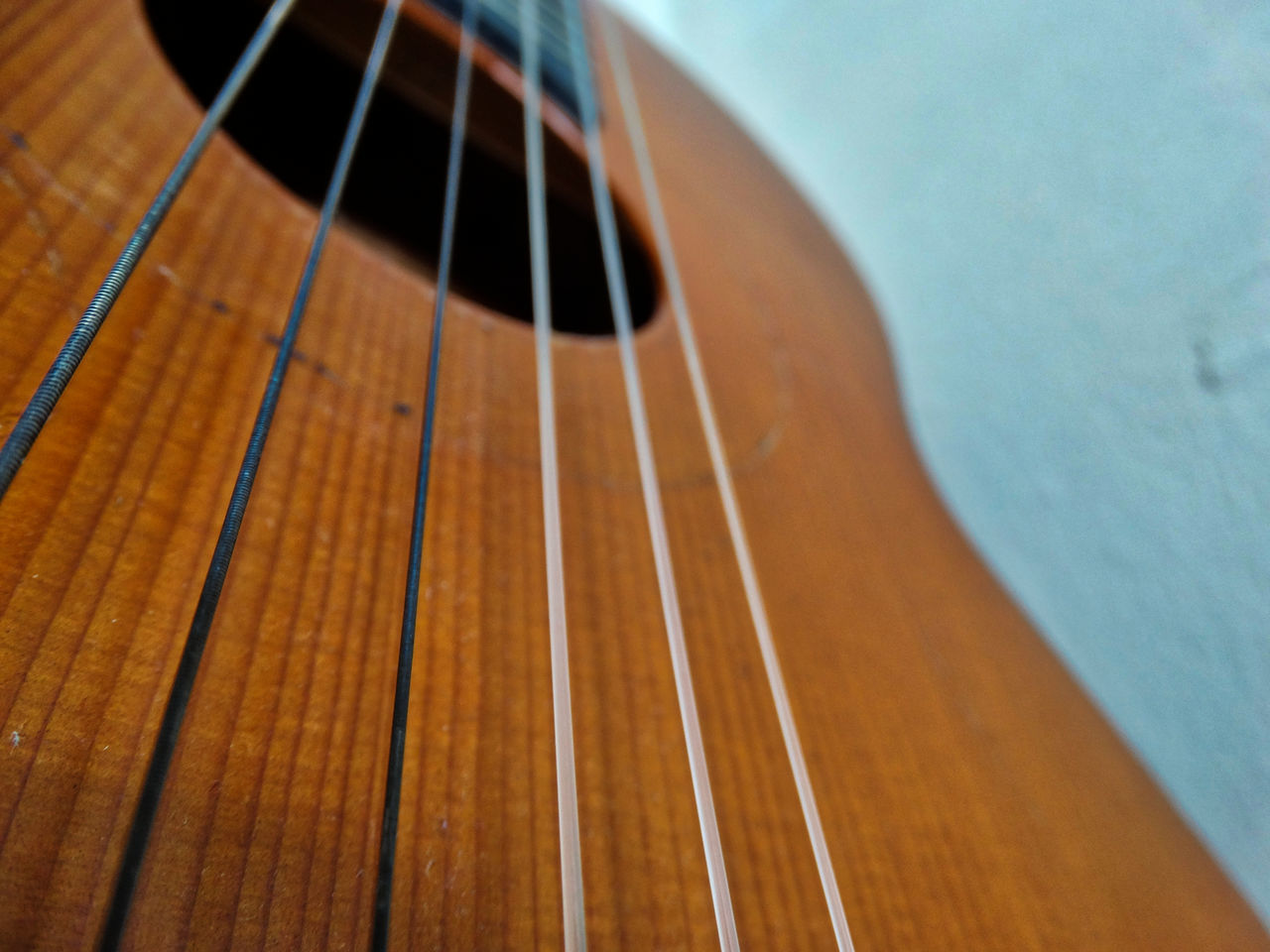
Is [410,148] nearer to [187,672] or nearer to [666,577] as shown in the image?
[666,577]

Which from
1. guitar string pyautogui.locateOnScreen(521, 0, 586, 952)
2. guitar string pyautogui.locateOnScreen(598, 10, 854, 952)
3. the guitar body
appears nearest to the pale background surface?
the guitar body

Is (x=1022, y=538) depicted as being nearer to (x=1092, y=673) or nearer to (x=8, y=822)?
(x=1092, y=673)

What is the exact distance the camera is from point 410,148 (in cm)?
63

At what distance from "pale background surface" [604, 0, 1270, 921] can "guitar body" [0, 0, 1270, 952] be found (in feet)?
0.25

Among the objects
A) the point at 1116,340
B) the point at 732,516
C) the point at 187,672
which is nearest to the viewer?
the point at 187,672

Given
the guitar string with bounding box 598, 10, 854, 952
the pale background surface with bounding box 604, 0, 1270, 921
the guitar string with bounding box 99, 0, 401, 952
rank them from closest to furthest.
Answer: the guitar string with bounding box 99, 0, 401, 952
the guitar string with bounding box 598, 10, 854, 952
the pale background surface with bounding box 604, 0, 1270, 921

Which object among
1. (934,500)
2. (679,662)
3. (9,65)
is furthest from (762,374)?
(9,65)

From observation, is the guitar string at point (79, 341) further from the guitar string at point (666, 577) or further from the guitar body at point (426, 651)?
the guitar string at point (666, 577)

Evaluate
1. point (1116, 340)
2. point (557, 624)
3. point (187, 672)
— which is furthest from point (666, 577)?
point (1116, 340)

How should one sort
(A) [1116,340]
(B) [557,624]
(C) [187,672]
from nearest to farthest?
(C) [187,672] < (B) [557,624] < (A) [1116,340]

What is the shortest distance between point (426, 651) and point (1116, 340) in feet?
Result: 1.77

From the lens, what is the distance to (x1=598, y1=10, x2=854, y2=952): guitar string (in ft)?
0.89

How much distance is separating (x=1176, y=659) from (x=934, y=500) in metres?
0.18

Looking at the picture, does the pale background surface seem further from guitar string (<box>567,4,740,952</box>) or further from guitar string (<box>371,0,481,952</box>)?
guitar string (<box>371,0,481,952</box>)
